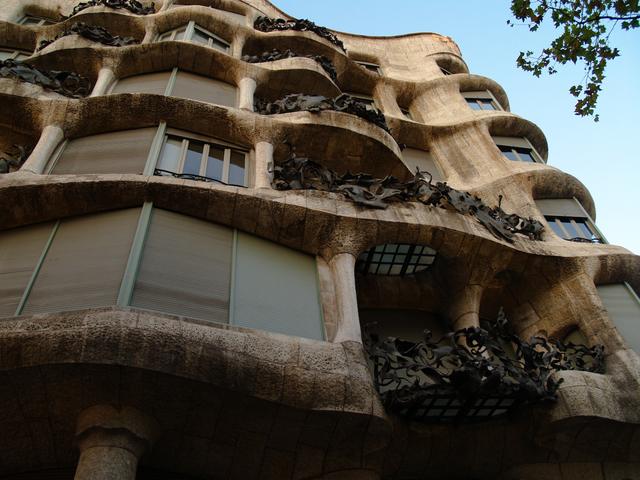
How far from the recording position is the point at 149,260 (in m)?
8.51

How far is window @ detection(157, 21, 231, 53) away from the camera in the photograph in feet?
55.9

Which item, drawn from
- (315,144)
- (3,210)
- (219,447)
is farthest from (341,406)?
(315,144)

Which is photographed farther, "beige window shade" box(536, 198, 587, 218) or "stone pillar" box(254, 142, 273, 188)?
"beige window shade" box(536, 198, 587, 218)

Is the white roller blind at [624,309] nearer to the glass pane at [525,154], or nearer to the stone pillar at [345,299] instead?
the stone pillar at [345,299]

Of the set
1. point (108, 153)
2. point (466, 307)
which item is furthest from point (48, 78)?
point (466, 307)

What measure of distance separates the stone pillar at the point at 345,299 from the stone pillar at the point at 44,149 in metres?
5.78

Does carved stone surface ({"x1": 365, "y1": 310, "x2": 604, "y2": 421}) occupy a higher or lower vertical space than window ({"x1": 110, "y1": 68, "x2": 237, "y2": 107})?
lower

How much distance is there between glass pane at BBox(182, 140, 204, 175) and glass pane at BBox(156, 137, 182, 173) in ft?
0.64

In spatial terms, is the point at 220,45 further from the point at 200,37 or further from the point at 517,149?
the point at 517,149

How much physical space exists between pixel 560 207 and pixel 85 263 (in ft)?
41.9

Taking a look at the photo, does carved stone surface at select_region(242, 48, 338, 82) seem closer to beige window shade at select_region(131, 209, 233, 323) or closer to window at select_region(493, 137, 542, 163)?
window at select_region(493, 137, 542, 163)

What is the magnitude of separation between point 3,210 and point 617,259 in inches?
495

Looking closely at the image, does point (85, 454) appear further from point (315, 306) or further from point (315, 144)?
point (315, 144)

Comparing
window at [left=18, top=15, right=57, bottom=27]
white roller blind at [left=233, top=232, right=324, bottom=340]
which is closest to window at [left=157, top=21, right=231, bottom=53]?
window at [left=18, top=15, right=57, bottom=27]
